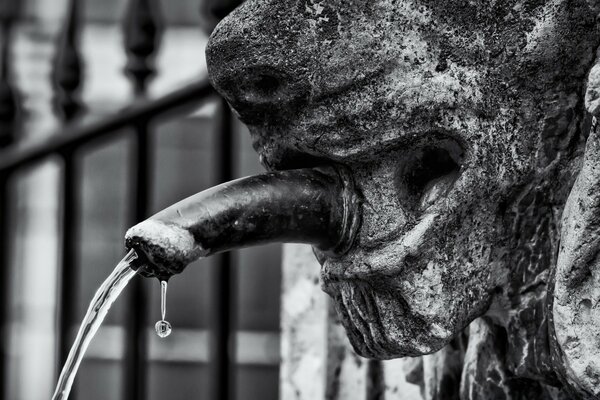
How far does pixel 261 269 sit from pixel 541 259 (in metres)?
3.54

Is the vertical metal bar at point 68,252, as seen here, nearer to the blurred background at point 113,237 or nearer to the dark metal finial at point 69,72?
the dark metal finial at point 69,72

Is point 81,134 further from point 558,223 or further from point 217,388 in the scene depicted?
point 558,223

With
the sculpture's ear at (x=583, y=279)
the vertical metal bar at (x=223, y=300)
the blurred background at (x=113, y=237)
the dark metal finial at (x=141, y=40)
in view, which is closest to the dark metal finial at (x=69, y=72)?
the dark metal finial at (x=141, y=40)

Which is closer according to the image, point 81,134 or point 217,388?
point 217,388

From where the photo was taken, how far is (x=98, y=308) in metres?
0.75

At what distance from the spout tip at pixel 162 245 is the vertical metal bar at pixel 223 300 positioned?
0.69 metres

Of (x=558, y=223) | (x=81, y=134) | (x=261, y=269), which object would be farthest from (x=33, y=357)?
(x=558, y=223)

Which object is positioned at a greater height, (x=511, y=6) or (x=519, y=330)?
(x=511, y=6)

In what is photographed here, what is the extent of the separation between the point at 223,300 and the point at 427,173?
0.67 m

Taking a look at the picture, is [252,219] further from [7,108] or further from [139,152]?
[7,108]

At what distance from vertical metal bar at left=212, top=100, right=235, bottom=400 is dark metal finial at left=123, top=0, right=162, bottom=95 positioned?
0.53ft

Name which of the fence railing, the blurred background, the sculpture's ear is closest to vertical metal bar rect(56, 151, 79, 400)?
the fence railing

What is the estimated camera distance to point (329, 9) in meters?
0.68

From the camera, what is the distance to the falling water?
2.30 ft
